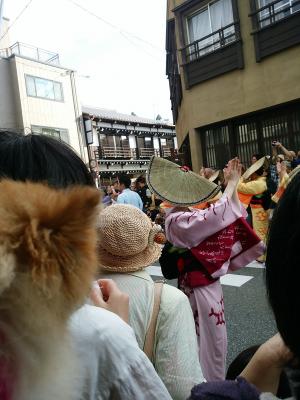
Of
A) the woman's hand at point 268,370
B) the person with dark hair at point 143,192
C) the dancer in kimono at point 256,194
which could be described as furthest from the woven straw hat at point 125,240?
the person with dark hair at point 143,192

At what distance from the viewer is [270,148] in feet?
33.6

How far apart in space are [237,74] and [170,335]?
10458mm

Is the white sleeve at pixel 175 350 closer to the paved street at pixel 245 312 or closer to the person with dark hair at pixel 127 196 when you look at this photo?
the paved street at pixel 245 312

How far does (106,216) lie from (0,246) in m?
0.98

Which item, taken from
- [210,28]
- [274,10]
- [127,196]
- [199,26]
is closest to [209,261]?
[127,196]

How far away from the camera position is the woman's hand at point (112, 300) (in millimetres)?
963

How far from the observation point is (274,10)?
9.66m

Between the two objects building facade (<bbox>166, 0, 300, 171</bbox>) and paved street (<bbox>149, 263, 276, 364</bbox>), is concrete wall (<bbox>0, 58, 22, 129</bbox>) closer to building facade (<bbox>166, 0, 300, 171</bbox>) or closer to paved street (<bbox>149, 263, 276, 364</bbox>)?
building facade (<bbox>166, 0, 300, 171</bbox>)

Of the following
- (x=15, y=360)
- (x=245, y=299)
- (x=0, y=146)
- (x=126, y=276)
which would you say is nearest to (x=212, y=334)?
(x=126, y=276)

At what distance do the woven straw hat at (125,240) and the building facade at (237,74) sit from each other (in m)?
9.23

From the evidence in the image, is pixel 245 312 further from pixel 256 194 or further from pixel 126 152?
pixel 126 152

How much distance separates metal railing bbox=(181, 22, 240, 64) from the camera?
10.5 metres

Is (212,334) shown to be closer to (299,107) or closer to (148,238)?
(148,238)

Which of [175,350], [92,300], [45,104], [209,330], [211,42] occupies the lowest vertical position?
[209,330]
